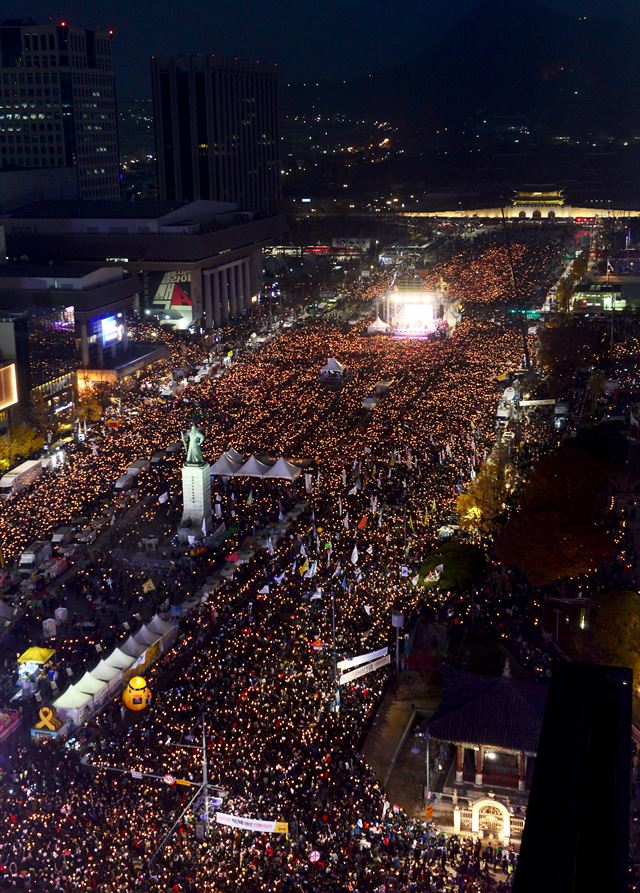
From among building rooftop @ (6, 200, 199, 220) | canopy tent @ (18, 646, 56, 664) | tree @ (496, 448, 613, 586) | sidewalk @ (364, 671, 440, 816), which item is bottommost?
sidewalk @ (364, 671, 440, 816)

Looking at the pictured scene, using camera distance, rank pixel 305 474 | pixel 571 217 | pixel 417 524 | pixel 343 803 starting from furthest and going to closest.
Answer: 1. pixel 571 217
2. pixel 305 474
3. pixel 417 524
4. pixel 343 803

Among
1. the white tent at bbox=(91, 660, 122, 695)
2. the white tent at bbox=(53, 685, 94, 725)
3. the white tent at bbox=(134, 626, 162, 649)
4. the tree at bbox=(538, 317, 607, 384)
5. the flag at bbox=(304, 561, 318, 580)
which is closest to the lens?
the white tent at bbox=(53, 685, 94, 725)

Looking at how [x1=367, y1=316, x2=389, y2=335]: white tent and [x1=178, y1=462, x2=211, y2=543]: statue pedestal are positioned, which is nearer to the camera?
[x1=178, y1=462, x2=211, y2=543]: statue pedestal

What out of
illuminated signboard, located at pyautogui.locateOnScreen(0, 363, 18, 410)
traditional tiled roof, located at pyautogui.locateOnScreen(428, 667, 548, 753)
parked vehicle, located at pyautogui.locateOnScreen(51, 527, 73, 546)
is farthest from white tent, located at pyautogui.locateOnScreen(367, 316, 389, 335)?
traditional tiled roof, located at pyautogui.locateOnScreen(428, 667, 548, 753)

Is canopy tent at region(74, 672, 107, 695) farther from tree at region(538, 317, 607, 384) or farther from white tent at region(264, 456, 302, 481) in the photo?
tree at region(538, 317, 607, 384)

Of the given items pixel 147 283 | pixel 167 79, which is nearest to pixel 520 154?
pixel 167 79

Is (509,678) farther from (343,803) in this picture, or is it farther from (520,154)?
(520,154)
